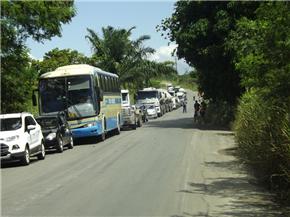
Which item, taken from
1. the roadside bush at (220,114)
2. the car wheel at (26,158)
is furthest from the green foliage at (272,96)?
the roadside bush at (220,114)

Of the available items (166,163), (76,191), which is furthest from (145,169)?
(76,191)

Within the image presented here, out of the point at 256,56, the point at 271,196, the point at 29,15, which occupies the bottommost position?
the point at 271,196

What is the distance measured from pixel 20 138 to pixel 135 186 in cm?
774

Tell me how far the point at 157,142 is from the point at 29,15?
334 inches

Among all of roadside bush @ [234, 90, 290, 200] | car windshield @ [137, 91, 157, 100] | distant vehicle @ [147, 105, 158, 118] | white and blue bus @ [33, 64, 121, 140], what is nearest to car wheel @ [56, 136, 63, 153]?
white and blue bus @ [33, 64, 121, 140]

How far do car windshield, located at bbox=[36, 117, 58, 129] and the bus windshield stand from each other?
11.6 ft

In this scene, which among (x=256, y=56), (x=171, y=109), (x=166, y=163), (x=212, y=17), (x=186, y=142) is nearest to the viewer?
(x=256, y=56)

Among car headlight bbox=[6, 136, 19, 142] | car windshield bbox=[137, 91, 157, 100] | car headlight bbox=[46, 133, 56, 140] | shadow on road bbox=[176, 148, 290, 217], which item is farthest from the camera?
car windshield bbox=[137, 91, 157, 100]

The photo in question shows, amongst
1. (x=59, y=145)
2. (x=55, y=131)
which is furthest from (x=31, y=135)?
(x=59, y=145)

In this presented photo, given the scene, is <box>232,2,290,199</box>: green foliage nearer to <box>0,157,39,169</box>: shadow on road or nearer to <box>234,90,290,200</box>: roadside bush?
<box>234,90,290,200</box>: roadside bush

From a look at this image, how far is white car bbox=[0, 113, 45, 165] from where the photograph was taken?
19.9m

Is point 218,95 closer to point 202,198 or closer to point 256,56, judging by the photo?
point 256,56

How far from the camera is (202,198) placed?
470 inches

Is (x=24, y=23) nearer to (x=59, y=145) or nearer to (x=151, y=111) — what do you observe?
(x=59, y=145)
